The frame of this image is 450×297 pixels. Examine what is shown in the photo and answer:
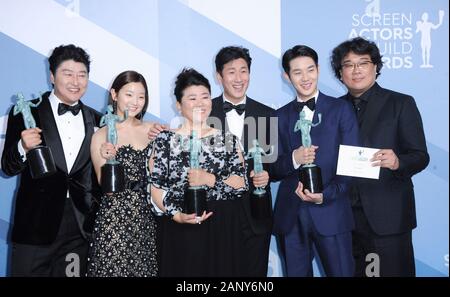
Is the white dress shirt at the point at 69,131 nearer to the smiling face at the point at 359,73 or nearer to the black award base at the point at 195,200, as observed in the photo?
the black award base at the point at 195,200

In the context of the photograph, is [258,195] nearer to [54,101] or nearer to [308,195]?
[308,195]

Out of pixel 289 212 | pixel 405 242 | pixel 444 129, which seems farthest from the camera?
A: pixel 444 129

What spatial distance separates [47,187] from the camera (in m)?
3.08

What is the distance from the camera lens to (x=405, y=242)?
10.4 ft

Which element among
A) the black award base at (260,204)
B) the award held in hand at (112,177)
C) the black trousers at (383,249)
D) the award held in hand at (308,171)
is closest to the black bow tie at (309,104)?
the award held in hand at (308,171)

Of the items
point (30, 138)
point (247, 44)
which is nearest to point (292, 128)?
point (247, 44)

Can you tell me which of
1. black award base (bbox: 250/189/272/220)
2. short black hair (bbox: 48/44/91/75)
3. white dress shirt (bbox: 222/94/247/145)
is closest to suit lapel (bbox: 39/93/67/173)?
short black hair (bbox: 48/44/91/75)

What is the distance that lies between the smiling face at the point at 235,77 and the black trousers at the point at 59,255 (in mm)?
1143

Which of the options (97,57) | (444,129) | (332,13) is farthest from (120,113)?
(444,129)

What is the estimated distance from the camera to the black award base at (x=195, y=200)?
8.78 ft

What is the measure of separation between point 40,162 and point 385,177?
6.25ft

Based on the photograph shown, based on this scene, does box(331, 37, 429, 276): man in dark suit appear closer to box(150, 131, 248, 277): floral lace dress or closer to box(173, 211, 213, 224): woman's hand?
box(150, 131, 248, 277): floral lace dress

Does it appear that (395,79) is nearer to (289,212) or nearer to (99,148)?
(289,212)
